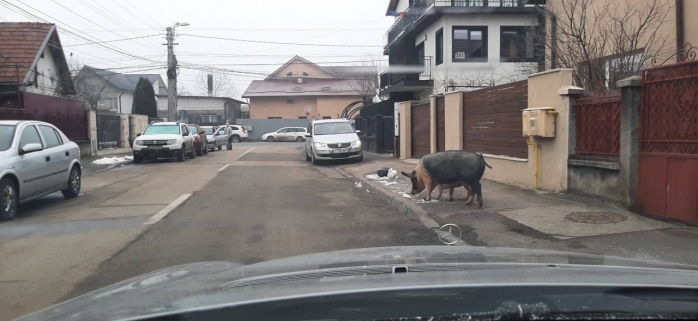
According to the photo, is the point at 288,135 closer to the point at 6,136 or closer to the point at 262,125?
the point at 262,125

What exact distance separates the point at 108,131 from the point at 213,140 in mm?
6080

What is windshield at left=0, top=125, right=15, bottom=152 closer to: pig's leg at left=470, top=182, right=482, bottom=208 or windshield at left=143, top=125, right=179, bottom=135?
pig's leg at left=470, top=182, right=482, bottom=208

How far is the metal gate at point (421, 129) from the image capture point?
18.9 metres

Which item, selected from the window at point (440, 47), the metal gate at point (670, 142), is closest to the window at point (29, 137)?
the metal gate at point (670, 142)

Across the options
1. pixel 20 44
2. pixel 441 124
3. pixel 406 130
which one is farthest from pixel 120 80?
pixel 441 124

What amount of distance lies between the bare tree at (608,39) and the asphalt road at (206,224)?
5511 mm

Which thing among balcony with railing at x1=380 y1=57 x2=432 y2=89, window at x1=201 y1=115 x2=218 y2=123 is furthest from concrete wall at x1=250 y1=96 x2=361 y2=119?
balcony with railing at x1=380 y1=57 x2=432 y2=89

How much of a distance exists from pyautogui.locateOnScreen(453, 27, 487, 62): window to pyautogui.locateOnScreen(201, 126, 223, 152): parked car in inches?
582

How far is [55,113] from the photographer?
74.4 feet

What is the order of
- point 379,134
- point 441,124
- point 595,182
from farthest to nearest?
point 379,134, point 441,124, point 595,182

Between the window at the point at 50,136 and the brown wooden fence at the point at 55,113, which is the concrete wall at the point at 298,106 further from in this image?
the window at the point at 50,136

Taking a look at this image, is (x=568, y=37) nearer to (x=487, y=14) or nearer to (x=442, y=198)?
(x=442, y=198)

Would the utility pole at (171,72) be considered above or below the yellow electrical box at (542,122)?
above

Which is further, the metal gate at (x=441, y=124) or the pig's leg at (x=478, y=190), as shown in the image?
the metal gate at (x=441, y=124)
